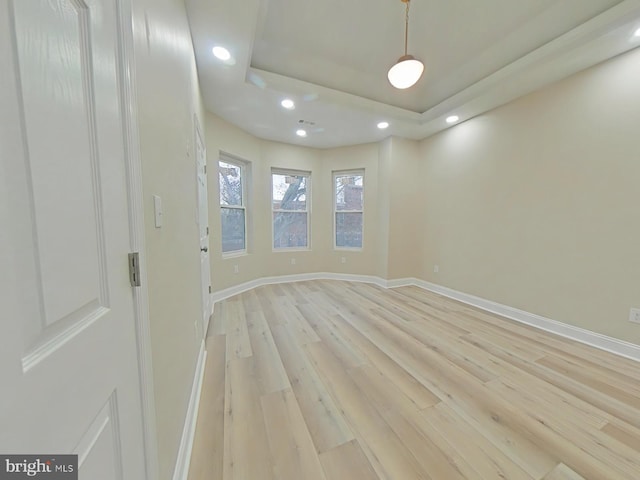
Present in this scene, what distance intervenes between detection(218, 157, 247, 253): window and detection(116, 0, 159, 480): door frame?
2.94 m

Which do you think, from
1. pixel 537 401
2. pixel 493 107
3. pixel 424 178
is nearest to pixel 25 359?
pixel 537 401

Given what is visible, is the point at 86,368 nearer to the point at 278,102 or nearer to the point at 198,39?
the point at 198,39

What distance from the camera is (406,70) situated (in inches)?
83.1

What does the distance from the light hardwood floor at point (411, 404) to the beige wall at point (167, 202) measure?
0.41 m

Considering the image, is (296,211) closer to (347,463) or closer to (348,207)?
(348,207)

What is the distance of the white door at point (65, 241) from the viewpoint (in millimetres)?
334

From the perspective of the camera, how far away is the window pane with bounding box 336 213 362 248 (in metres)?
4.71

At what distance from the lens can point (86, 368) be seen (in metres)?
0.48

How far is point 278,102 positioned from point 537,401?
368 cm

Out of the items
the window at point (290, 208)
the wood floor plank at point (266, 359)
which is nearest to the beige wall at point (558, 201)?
the window at point (290, 208)

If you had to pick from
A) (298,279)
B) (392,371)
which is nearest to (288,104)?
(298,279)

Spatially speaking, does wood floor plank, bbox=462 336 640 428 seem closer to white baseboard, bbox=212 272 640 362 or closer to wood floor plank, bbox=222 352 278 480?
white baseboard, bbox=212 272 640 362

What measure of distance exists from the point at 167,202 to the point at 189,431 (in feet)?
4.07

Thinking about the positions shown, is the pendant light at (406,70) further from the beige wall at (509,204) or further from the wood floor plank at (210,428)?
the wood floor plank at (210,428)
